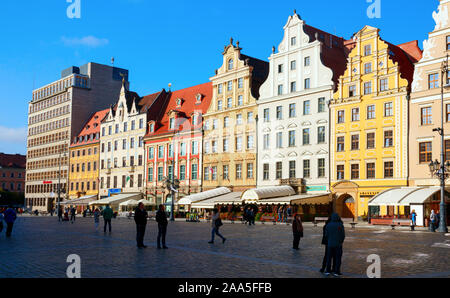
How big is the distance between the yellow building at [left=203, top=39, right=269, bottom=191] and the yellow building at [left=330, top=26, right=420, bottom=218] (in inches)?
442

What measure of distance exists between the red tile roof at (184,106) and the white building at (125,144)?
5.69 feet

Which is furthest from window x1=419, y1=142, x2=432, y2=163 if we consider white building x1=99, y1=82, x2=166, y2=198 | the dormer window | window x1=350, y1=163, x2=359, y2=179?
white building x1=99, y1=82, x2=166, y2=198

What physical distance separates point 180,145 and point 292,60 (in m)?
20.3

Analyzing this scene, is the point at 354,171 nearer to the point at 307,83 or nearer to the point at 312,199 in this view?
the point at 312,199

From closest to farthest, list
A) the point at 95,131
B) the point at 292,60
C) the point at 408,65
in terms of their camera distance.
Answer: the point at 408,65
the point at 292,60
the point at 95,131

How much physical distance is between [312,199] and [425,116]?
39.7 feet

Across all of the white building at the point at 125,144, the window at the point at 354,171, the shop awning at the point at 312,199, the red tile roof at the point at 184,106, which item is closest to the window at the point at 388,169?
the window at the point at 354,171

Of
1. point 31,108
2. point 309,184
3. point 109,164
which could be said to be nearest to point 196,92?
point 109,164

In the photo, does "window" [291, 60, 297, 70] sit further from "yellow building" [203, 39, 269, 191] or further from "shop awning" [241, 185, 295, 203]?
"shop awning" [241, 185, 295, 203]

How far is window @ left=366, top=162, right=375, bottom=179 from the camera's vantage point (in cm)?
4562

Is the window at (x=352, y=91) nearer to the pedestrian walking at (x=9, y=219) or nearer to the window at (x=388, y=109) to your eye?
the window at (x=388, y=109)

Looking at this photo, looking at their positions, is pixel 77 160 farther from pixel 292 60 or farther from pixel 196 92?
pixel 292 60

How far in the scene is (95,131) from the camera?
84000 millimetres
